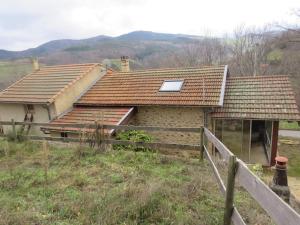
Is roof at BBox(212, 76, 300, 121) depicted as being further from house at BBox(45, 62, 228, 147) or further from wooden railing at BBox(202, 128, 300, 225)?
wooden railing at BBox(202, 128, 300, 225)

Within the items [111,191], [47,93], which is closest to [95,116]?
[47,93]

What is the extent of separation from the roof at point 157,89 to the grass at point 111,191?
547cm

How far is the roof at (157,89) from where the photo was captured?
39.9 feet

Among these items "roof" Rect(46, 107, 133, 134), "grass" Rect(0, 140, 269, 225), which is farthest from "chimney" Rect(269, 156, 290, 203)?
"roof" Rect(46, 107, 133, 134)

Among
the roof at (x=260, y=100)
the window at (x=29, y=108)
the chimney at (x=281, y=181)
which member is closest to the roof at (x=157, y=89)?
the roof at (x=260, y=100)

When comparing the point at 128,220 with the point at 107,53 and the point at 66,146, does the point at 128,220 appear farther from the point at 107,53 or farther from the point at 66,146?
the point at 107,53

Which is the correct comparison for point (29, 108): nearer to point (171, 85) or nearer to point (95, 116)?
point (95, 116)

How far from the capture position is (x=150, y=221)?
378cm

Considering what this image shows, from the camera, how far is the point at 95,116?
12.8 meters

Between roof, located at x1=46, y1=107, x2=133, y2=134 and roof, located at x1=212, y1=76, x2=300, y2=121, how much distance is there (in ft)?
14.4

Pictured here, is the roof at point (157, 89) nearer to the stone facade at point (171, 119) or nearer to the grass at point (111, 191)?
the stone facade at point (171, 119)

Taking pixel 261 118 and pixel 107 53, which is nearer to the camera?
pixel 261 118

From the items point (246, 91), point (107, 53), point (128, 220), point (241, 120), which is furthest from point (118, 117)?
point (107, 53)

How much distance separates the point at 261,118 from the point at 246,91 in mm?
2268
